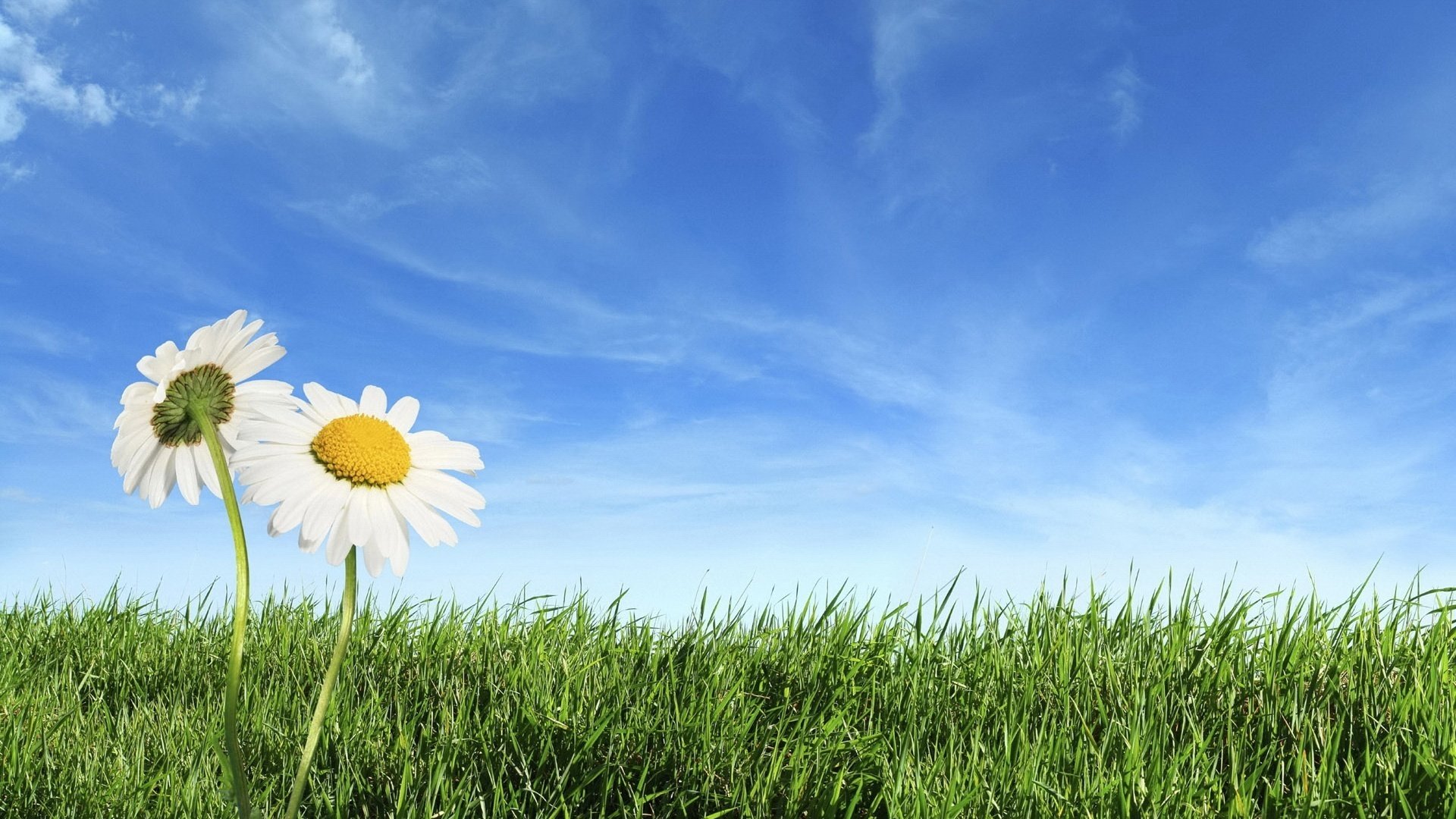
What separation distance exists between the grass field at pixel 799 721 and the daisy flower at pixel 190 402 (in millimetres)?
1188

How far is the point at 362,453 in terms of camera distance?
1.97 meters

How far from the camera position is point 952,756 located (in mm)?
2939

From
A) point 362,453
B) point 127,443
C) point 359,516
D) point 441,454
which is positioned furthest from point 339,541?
point 127,443

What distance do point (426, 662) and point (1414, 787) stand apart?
134 inches

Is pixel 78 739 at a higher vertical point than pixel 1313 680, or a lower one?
lower

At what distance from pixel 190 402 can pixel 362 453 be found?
0.41 m

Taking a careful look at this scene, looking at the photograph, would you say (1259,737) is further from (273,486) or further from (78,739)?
(78,739)

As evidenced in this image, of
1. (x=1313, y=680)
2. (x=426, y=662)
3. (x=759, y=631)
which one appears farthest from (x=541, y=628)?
(x=1313, y=680)

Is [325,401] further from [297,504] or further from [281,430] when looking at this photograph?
[297,504]

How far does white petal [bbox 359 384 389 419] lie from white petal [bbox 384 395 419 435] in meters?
0.02

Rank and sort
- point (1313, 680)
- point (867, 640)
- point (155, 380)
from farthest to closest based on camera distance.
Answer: point (867, 640), point (1313, 680), point (155, 380)

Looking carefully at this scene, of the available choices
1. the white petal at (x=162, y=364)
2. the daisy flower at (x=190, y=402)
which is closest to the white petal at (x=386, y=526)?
the daisy flower at (x=190, y=402)

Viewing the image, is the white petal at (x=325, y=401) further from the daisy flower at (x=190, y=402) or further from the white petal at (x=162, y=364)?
the white petal at (x=162, y=364)

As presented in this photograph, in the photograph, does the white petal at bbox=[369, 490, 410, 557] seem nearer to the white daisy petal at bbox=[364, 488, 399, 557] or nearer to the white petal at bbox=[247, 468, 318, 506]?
the white daisy petal at bbox=[364, 488, 399, 557]
